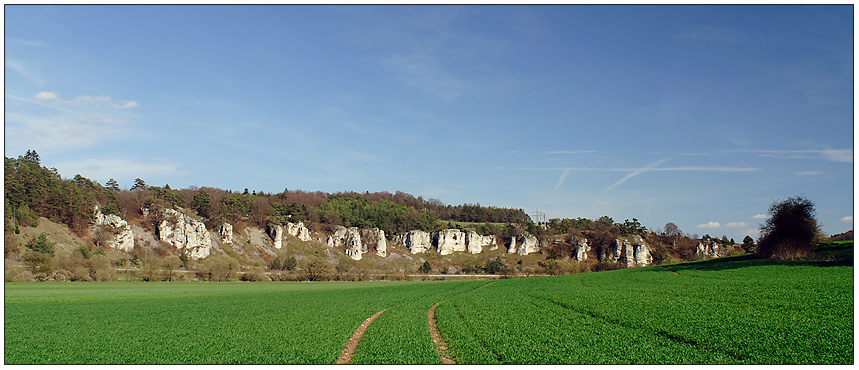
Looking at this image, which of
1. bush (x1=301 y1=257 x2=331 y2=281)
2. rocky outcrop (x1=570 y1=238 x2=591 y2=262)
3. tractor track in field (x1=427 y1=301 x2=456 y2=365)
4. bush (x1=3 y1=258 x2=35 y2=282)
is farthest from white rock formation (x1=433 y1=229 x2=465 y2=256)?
tractor track in field (x1=427 y1=301 x2=456 y2=365)

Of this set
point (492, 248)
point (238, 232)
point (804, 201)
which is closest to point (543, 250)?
point (492, 248)

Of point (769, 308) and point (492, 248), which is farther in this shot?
point (492, 248)

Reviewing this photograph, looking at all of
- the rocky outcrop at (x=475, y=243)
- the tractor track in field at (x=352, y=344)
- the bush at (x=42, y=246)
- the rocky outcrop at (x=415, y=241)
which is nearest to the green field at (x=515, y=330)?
the tractor track in field at (x=352, y=344)

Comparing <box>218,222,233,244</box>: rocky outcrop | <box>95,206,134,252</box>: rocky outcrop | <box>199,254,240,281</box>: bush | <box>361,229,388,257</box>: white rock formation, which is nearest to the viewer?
<box>199,254,240,281</box>: bush

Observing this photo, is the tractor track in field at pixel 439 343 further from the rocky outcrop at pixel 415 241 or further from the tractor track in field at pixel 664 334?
the rocky outcrop at pixel 415 241

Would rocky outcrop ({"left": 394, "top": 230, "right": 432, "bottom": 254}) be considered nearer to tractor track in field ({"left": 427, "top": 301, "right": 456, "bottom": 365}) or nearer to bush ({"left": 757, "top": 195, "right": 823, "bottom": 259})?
bush ({"left": 757, "top": 195, "right": 823, "bottom": 259})

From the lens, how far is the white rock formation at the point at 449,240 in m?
176

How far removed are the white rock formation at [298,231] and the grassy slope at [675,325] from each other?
13769 centimetres

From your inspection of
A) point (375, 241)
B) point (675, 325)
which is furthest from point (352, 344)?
point (375, 241)

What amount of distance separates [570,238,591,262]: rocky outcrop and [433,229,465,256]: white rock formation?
42594mm

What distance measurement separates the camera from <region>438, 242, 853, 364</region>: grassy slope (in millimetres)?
14500

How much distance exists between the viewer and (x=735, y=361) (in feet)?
44.7
